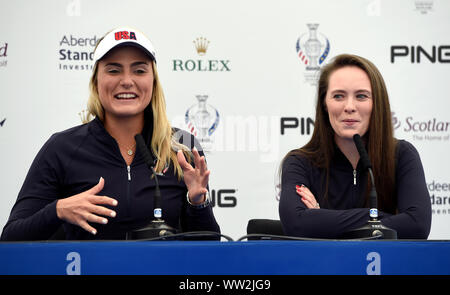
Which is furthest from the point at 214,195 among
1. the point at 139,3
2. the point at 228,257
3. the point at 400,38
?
the point at 228,257

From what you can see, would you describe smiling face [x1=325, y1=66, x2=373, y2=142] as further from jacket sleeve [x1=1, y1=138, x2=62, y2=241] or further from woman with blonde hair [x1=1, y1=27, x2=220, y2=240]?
jacket sleeve [x1=1, y1=138, x2=62, y2=241]

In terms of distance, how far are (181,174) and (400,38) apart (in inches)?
92.3

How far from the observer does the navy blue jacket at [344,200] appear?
6.51ft

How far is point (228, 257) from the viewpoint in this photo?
1182 millimetres

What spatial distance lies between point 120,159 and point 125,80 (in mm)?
279

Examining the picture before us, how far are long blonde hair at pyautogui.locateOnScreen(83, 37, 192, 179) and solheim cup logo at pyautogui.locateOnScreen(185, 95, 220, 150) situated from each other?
1.60 m

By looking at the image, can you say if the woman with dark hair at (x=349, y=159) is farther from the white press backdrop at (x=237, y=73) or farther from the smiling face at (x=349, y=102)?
the white press backdrop at (x=237, y=73)

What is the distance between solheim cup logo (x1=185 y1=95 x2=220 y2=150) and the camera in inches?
152

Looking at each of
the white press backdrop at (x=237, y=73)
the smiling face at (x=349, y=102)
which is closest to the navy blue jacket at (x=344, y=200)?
the smiling face at (x=349, y=102)

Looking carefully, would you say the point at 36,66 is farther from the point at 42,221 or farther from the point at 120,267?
the point at 120,267

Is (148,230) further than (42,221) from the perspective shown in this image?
No
